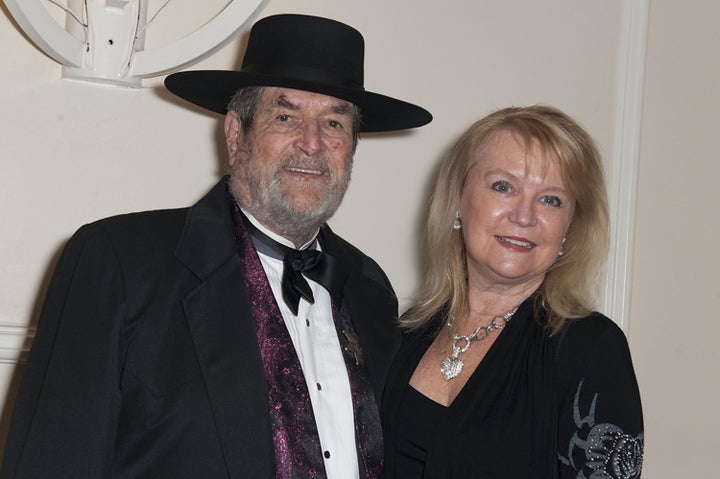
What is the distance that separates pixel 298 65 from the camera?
2.12 meters

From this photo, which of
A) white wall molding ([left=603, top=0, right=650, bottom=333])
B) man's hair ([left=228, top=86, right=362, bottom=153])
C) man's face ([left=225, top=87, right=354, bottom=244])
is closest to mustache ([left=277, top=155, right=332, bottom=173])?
man's face ([left=225, top=87, right=354, bottom=244])

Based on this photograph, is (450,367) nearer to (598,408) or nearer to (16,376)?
(598,408)

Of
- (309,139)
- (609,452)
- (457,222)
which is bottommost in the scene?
(609,452)

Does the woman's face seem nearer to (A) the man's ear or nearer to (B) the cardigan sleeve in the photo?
(B) the cardigan sleeve

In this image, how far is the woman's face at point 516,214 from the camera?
2186 millimetres

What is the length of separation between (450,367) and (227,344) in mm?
558

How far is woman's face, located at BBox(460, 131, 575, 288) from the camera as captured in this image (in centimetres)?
219

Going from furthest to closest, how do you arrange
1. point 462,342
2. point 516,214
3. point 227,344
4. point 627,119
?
point 627,119 → point 462,342 → point 516,214 → point 227,344

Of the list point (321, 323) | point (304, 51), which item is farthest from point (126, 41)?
point (321, 323)

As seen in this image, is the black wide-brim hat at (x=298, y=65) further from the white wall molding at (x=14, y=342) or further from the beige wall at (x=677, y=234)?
the beige wall at (x=677, y=234)

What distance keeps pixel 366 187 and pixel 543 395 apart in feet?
2.83

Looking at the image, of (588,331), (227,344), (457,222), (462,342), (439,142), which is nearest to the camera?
(227,344)

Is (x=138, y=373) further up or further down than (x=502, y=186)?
further down

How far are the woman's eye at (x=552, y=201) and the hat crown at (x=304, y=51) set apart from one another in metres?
0.49
